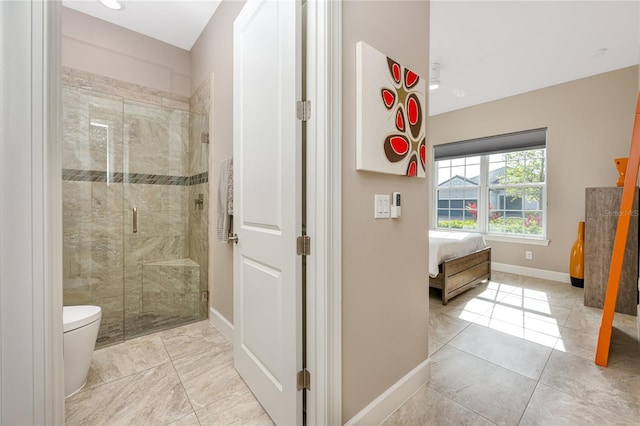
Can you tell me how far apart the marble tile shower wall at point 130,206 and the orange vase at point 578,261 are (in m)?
4.58

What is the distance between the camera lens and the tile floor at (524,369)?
150 centimetres

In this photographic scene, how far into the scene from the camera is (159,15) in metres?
2.59

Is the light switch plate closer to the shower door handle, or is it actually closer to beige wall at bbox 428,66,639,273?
the shower door handle

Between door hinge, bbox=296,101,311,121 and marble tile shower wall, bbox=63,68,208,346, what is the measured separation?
1779mm

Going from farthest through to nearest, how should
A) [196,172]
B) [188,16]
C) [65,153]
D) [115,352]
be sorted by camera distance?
1. [196,172]
2. [188,16]
3. [65,153]
4. [115,352]

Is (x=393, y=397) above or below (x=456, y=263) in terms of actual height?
below

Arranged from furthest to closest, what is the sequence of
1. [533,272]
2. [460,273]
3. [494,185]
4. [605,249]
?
[494,185] → [533,272] → [460,273] → [605,249]

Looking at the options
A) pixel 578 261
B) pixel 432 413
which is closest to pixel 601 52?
pixel 578 261

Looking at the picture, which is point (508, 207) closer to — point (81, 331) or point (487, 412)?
point (487, 412)

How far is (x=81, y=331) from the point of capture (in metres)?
1.60

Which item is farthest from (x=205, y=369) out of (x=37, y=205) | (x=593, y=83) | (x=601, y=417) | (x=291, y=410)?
(x=593, y=83)

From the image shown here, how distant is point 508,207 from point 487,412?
154 inches

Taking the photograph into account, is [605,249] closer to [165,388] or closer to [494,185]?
[494,185]

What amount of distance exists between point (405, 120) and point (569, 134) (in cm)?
380
